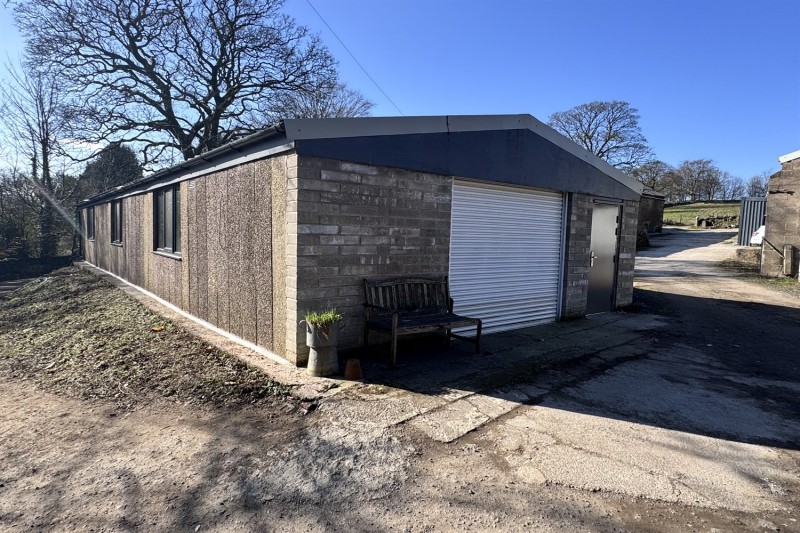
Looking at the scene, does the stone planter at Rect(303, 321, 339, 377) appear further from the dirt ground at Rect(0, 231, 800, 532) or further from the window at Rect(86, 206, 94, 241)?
the window at Rect(86, 206, 94, 241)

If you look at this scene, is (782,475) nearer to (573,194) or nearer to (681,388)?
(681,388)

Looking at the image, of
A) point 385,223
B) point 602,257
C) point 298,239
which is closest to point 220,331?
point 298,239

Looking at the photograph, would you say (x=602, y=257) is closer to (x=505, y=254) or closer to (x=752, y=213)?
(x=505, y=254)

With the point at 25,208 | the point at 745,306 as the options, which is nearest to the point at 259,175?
the point at 745,306

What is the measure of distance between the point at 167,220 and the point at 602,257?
28.6ft

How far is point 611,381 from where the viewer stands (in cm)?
486

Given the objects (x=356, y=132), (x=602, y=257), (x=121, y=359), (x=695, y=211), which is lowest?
(x=121, y=359)

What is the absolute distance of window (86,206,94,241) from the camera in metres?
17.7

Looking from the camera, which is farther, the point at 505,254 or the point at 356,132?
the point at 505,254

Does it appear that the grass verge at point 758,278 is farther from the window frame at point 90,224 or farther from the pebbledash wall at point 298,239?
the window frame at point 90,224

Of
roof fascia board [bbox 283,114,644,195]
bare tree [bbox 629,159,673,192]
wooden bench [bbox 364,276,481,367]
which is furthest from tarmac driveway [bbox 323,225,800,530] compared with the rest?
bare tree [bbox 629,159,673,192]

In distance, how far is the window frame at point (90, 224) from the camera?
694 inches

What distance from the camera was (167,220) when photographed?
905cm

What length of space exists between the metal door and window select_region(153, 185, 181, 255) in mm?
7802
